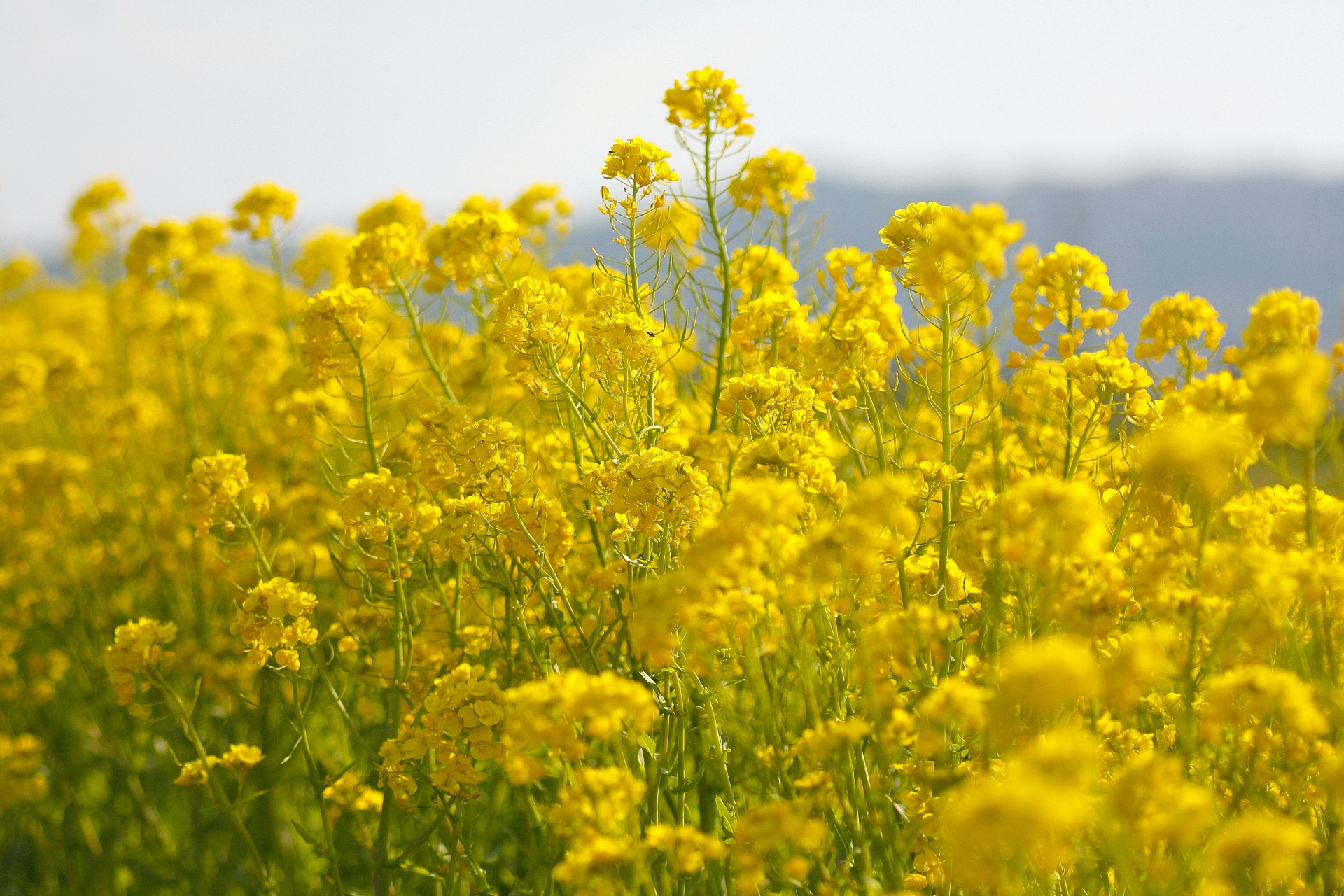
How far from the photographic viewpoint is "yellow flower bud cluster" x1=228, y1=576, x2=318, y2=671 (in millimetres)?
2084

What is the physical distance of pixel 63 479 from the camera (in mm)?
4332

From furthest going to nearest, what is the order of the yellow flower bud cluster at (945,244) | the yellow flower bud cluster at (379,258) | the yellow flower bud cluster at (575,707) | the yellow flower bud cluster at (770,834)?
the yellow flower bud cluster at (379,258) < the yellow flower bud cluster at (945,244) < the yellow flower bud cluster at (575,707) < the yellow flower bud cluster at (770,834)

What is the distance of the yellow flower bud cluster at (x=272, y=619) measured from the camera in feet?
6.84

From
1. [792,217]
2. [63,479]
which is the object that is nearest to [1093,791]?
[792,217]

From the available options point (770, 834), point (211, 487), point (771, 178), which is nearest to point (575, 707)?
point (770, 834)

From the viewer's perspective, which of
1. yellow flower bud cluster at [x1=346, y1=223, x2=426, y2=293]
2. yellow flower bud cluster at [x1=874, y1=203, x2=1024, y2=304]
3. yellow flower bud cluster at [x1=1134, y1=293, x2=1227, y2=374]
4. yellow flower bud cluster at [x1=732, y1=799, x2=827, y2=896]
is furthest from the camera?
yellow flower bud cluster at [x1=346, y1=223, x2=426, y2=293]

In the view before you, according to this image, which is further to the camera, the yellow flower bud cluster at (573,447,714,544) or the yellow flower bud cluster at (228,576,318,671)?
the yellow flower bud cluster at (228,576,318,671)

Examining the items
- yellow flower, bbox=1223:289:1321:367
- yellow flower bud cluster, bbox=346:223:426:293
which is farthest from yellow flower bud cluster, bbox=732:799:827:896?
yellow flower bud cluster, bbox=346:223:426:293

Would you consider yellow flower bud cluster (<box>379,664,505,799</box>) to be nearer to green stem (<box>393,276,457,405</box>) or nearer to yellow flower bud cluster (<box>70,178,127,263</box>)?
green stem (<box>393,276,457,405</box>)

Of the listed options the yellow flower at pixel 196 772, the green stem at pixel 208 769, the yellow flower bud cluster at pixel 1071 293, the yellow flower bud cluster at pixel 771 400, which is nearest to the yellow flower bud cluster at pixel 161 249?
the green stem at pixel 208 769

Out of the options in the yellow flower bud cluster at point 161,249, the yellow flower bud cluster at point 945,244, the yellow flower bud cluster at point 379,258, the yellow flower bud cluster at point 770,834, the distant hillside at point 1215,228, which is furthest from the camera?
the distant hillside at point 1215,228

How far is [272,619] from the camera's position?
2109 mm

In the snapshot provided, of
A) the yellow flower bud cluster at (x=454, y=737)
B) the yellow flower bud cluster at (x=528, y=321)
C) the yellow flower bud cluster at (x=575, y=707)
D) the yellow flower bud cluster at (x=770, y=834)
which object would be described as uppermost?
the yellow flower bud cluster at (x=528, y=321)

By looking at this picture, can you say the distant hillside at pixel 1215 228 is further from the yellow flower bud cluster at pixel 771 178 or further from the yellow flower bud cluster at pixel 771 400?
the yellow flower bud cluster at pixel 771 400
